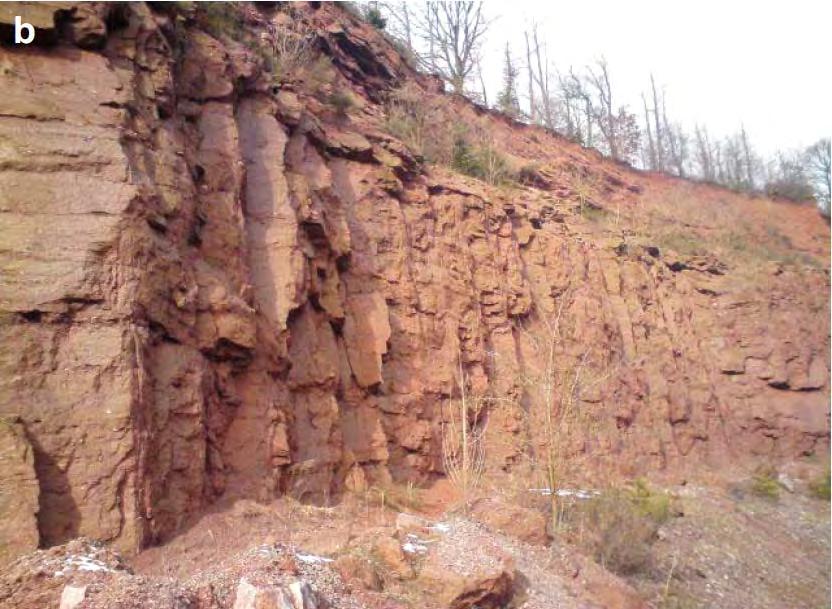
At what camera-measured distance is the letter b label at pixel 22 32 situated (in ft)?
19.7

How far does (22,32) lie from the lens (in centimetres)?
608

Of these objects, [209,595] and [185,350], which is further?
[185,350]

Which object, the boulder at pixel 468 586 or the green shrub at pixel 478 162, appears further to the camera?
the green shrub at pixel 478 162

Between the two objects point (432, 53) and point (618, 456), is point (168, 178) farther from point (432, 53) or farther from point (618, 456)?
point (432, 53)

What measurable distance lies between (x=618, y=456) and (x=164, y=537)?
900 cm

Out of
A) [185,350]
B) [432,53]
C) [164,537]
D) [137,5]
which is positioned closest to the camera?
[164,537]

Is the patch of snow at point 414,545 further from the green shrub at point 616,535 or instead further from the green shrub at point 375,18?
the green shrub at point 375,18

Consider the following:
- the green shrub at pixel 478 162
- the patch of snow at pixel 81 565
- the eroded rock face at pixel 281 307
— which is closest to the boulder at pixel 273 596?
the patch of snow at pixel 81 565

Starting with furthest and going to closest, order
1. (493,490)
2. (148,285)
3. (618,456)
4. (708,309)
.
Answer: (708,309) < (618,456) < (493,490) < (148,285)

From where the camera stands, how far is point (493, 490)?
884cm

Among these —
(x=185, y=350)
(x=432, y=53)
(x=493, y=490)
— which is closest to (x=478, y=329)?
(x=493, y=490)

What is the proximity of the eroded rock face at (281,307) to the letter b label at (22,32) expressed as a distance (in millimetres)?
105

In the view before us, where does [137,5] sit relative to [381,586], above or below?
above

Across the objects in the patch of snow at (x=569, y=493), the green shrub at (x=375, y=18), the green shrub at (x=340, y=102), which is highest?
the green shrub at (x=375, y=18)
